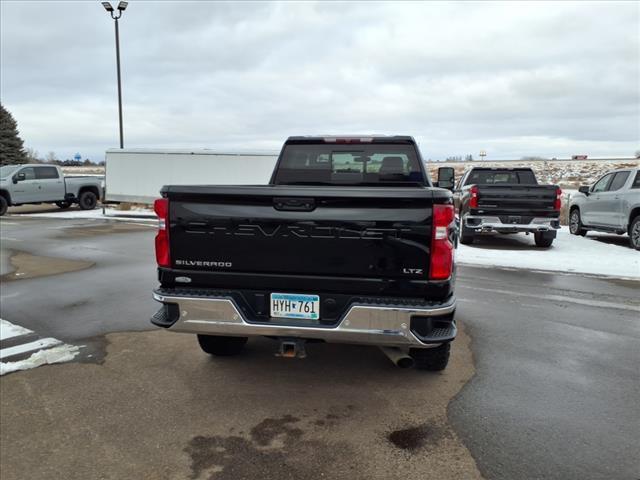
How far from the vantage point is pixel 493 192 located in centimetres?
1145

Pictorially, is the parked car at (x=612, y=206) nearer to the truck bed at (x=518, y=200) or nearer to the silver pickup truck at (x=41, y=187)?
the truck bed at (x=518, y=200)

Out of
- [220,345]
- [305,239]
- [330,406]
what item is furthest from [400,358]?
[220,345]

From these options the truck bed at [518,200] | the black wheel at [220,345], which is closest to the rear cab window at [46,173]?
the truck bed at [518,200]

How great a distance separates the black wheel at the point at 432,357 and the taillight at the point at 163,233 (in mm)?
2120

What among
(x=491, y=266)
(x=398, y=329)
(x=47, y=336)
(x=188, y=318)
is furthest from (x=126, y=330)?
(x=491, y=266)

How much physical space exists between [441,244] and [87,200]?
80.7 feet

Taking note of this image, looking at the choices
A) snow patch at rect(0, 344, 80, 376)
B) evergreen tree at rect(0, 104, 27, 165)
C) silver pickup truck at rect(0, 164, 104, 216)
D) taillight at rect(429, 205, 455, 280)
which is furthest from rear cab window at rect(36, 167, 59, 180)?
evergreen tree at rect(0, 104, 27, 165)

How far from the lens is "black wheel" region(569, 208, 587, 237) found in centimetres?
1455

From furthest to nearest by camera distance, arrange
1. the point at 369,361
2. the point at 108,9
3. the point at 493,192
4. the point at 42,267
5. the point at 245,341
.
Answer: the point at 108,9
the point at 493,192
the point at 42,267
the point at 245,341
the point at 369,361

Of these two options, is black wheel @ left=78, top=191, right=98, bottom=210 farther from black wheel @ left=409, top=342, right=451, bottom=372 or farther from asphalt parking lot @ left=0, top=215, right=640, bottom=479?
black wheel @ left=409, top=342, right=451, bottom=372

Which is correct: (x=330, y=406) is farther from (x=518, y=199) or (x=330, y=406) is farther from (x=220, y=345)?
(x=518, y=199)

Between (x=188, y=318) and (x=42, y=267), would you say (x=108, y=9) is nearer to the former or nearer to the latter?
(x=42, y=267)

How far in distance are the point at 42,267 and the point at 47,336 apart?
4.95 meters

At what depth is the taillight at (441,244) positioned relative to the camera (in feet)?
11.1
